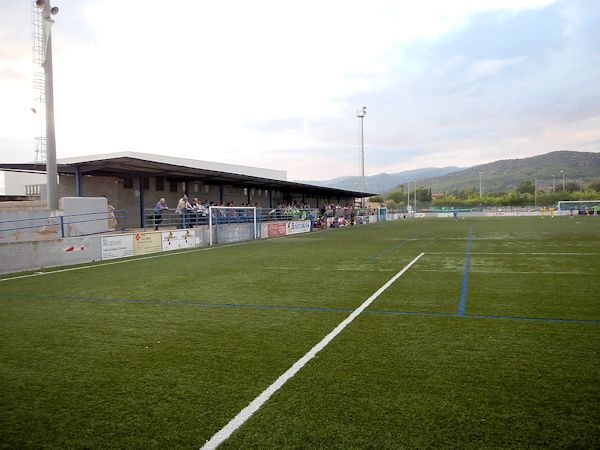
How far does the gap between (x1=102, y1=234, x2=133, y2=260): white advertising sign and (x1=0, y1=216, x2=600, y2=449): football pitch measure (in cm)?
638

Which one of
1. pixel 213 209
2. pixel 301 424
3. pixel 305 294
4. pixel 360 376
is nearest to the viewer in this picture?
pixel 301 424

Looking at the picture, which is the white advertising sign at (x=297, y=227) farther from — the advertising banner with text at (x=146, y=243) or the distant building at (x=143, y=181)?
the advertising banner with text at (x=146, y=243)

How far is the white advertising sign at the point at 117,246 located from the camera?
52.5 feet

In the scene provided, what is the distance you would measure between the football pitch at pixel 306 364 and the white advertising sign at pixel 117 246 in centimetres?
638

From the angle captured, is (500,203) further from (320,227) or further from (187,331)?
(187,331)

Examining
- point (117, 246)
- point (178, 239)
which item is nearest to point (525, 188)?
point (178, 239)

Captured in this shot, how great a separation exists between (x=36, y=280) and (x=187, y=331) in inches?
287

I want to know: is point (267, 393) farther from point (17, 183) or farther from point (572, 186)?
point (572, 186)

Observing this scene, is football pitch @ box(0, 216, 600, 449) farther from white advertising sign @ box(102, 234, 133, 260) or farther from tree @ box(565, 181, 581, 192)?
tree @ box(565, 181, 581, 192)

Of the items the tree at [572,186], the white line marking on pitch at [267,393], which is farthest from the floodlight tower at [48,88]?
the tree at [572,186]

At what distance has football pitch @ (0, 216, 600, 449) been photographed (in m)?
3.22

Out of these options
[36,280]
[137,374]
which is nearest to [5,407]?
[137,374]

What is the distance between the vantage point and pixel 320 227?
128 ft

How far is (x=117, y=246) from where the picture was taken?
1652 centimetres
